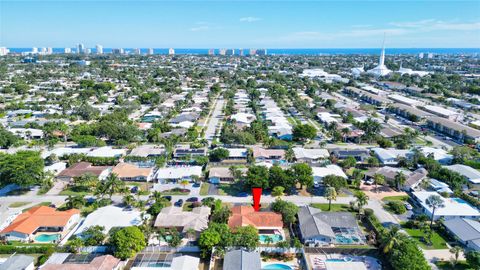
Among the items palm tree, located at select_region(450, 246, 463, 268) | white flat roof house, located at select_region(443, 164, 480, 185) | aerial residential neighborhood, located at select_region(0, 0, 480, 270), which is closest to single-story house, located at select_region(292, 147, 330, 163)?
aerial residential neighborhood, located at select_region(0, 0, 480, 270)

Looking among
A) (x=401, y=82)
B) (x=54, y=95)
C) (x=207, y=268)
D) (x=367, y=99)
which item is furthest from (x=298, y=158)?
(x=401, y=82)

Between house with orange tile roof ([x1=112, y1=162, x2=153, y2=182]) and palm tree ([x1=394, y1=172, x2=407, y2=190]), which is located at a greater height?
palm tree ([x1=394, y1=172, x2=407, y2=190])

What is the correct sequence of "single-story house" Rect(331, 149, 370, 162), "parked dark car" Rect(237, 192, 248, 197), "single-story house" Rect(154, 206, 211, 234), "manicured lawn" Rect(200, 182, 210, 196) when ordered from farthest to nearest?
"single-story house" Rect(331, 149, 370, 162) → "manicured lawn" Rect(200, 182, 210, 196) → "parked dark car" Rect(237, 192, 248, 197) → "single-story house" Rect(154, 206, 211, 234)

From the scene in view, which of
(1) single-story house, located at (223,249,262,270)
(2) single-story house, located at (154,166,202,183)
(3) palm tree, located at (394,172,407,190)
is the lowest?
(1) single-story house, located at (223,249,262,270)

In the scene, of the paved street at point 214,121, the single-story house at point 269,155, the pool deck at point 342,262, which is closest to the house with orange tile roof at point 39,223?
the pool deck at point 342,262

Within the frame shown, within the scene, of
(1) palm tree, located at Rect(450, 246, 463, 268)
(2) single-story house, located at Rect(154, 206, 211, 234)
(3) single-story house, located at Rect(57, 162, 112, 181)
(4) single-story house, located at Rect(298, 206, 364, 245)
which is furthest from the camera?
(3) single-story house, located at Rect(57, 162, 112, 181)

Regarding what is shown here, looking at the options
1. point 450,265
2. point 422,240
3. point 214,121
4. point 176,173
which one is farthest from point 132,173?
point 450,265

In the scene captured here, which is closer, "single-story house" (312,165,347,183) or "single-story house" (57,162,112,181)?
"single-story house" (312,165,347,183)

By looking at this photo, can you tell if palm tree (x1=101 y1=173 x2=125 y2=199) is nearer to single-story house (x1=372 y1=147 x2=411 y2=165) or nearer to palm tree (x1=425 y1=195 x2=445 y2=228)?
palm tree (x1=425 y1=195 x2=445 y2=228)
